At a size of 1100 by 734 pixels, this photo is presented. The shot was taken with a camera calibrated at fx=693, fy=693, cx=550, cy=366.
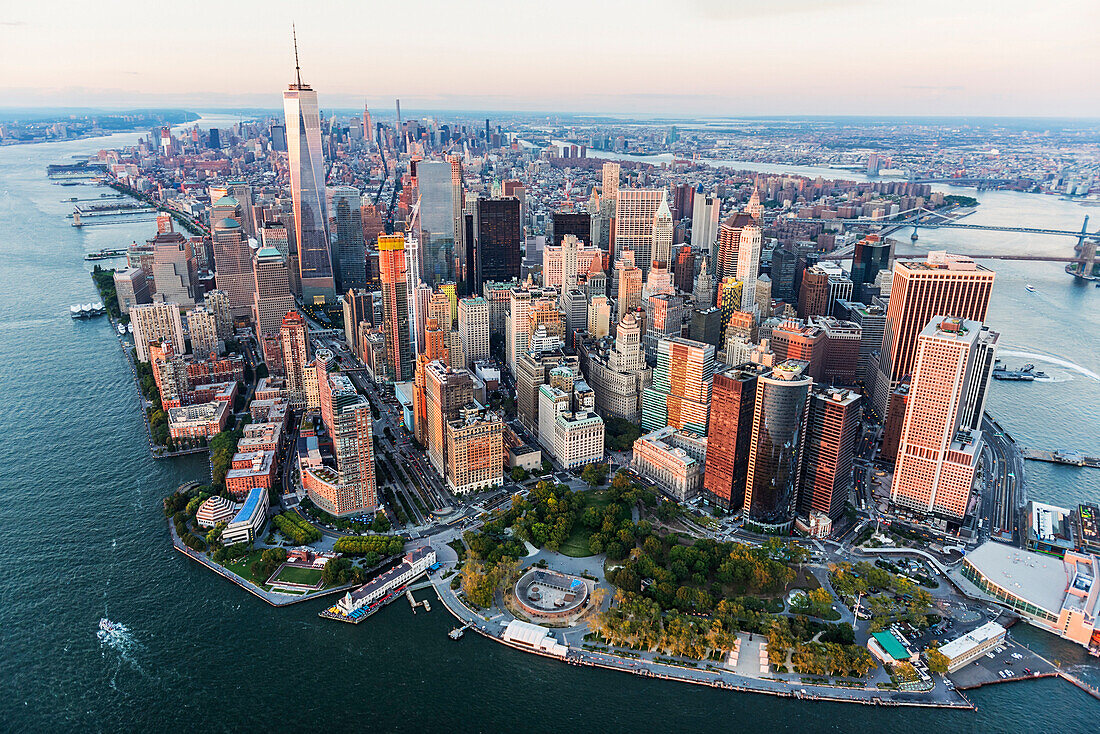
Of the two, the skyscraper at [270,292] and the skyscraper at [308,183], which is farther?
the skyscraper at [308,183]

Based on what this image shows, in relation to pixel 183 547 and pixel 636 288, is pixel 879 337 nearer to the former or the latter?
pixel 636 288

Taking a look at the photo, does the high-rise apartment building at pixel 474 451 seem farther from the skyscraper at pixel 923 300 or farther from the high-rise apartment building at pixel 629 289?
the skyscraper at pixel 923 300

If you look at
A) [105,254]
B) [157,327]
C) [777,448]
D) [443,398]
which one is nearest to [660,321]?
[777,448]

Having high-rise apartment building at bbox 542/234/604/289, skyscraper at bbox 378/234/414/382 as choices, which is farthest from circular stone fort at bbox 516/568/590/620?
high-rise apartment building at bbox 542/234/604/289

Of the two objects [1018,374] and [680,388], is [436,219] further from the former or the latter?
[1018,374]

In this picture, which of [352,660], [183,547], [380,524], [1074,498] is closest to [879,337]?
[1074,498]

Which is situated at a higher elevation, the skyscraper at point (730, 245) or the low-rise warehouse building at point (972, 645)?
the skyscraper at point (730, 245)

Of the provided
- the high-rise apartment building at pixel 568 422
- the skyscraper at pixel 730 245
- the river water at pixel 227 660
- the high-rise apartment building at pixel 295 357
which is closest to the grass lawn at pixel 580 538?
the high-rise apartment building at pixel 568 422
